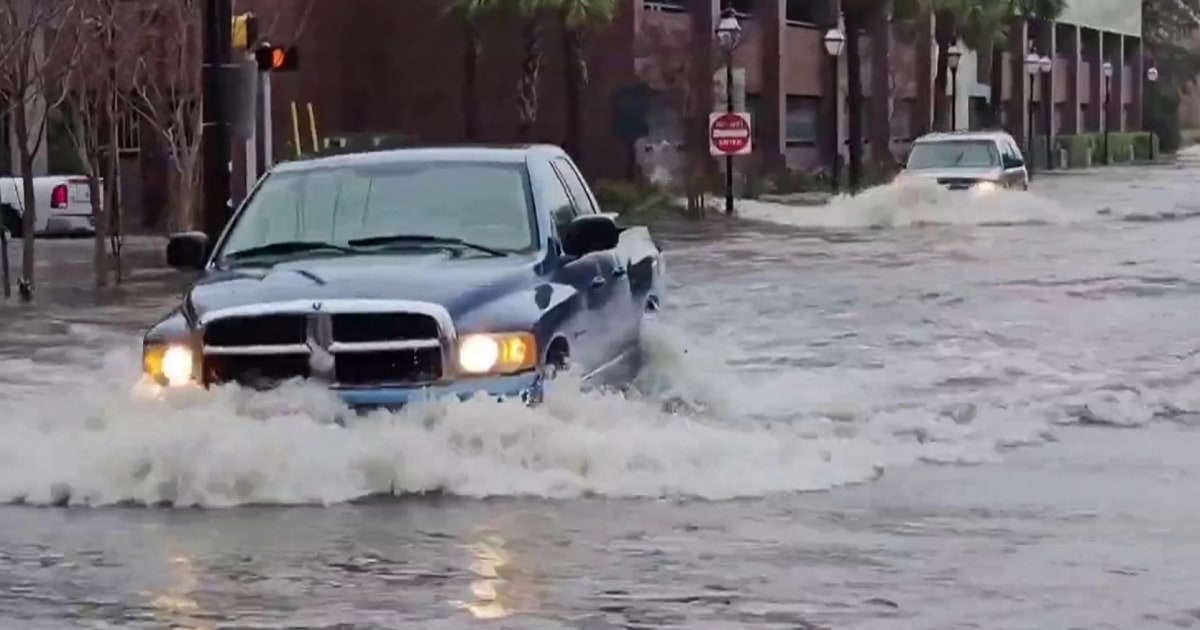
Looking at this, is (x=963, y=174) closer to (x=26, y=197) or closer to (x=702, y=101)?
(x=702, y=101)

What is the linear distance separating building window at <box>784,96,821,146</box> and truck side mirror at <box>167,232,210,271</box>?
156ft

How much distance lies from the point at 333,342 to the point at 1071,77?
86.0 metres

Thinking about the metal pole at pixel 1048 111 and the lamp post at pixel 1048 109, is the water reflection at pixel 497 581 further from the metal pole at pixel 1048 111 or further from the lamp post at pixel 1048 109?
the metal pole at pixel 1048 111

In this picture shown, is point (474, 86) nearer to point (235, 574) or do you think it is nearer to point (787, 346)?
point (787, 346)

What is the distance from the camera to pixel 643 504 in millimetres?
10820

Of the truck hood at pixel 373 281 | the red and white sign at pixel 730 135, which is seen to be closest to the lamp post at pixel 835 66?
the red and white sign at pixel 730 135

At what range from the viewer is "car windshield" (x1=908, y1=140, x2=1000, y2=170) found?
40.6 m

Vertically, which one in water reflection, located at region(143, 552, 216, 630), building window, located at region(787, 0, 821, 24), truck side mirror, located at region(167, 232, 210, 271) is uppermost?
building window, located at region(787, 0, 821, 24)

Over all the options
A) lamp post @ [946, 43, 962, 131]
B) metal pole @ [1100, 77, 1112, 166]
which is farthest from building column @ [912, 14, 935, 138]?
metal pole @ [1100, 77, 1112, 166]

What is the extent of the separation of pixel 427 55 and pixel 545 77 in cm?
266

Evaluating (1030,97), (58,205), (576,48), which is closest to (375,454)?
(58,205)

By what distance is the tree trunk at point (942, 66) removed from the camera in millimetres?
63562

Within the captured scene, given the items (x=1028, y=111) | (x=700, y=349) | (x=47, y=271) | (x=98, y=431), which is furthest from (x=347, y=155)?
(x=1028, y=111)

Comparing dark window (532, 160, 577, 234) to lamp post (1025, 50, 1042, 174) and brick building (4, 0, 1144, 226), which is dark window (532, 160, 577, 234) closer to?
brick building (4, 0, 1144, 226)
